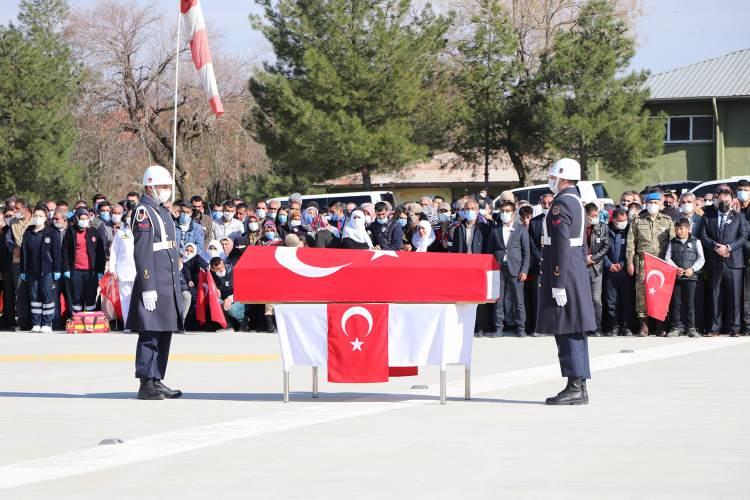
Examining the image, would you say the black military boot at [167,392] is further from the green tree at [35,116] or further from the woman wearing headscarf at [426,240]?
the green tree at [35,116]

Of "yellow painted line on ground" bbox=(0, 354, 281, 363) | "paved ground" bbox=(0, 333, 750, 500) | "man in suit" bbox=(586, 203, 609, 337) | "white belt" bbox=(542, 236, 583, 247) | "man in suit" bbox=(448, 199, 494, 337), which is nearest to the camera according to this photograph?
"paved ground" bbox=(0, 333, 750, 500)

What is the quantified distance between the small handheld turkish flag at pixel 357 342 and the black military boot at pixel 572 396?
1494 mm

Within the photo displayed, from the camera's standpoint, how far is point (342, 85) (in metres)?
46.7

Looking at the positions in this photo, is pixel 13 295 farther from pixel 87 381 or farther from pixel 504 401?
pixel 504 401

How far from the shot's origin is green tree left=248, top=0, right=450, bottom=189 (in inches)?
1810

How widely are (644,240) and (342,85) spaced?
91.7 ft

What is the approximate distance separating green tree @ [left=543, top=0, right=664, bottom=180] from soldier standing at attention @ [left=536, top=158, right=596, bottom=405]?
3725 cm

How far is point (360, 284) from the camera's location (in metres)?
11.9

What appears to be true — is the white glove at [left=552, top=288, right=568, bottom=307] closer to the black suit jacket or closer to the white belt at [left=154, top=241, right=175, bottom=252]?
the white belt at [left=154, top=241, right=175, bottom=252]

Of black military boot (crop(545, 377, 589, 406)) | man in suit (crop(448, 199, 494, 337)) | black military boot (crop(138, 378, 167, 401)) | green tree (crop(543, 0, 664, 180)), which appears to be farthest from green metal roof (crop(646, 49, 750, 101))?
black military boot (crop(138, 378, 167, 401))

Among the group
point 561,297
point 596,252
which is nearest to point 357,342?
point 561,297

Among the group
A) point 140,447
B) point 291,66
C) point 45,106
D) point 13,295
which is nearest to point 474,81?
point 291,66

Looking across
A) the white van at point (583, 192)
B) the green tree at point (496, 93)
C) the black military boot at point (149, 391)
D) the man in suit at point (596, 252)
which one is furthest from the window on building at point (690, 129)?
the black military boot at point (149, 391)

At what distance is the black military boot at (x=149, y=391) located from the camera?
1233 centimetres
